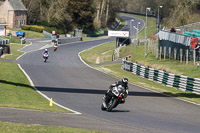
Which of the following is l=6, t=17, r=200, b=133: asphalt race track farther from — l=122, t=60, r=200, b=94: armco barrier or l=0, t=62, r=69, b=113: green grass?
l=122, t=60, r=200, b=94: armco barrier

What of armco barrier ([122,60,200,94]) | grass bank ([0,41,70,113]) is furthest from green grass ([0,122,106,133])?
armco barrier ([122,60,200,94])

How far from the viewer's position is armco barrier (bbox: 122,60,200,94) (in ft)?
96.7

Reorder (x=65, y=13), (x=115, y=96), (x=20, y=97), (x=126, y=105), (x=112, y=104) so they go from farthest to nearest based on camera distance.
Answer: (x=65, y=13), (x=20, y=97), (x=126, y=105), (x=112, y=104), (x=115, y=96)

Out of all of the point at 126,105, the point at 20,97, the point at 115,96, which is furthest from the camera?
the point at 20,97

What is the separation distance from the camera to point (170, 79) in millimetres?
32906

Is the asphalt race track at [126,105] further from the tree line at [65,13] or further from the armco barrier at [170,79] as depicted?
the tree line at [65,13]

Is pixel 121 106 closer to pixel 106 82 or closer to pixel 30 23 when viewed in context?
pixel 106 82

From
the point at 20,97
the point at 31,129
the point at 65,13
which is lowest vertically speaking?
the point at 20,97

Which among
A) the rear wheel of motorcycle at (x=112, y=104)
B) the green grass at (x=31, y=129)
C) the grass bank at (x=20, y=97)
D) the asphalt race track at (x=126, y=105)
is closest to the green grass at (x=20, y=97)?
the grass bank at (x=20, y=97)

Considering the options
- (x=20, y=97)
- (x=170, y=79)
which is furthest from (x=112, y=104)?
(x=170, y=79)

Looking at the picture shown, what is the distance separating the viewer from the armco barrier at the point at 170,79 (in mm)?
29469

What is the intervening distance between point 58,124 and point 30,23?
94866 mm

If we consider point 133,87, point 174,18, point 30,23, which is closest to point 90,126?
point 133,87

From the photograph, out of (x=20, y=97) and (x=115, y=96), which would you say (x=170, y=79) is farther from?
(x=115, y=96)
